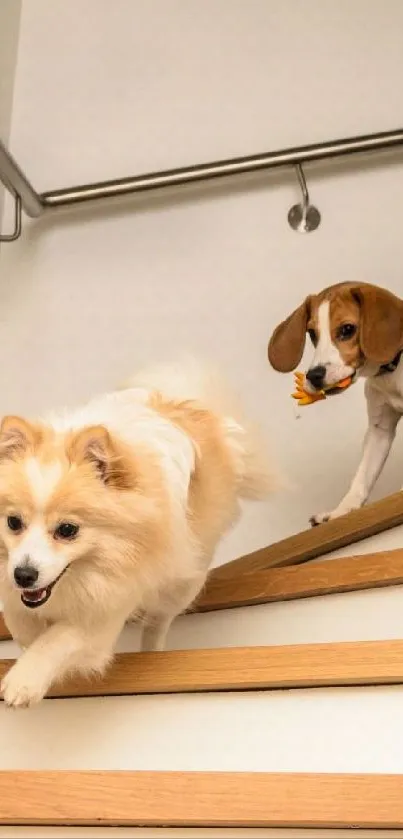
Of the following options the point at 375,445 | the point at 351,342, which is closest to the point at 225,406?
the point at 351,342

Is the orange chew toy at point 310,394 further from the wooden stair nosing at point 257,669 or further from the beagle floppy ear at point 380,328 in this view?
the wooden stair nosing at point 257,669

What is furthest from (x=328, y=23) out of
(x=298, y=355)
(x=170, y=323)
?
(x=298, y=355)

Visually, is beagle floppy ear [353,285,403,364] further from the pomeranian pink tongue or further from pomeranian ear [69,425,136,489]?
the pomeranian pink tongue

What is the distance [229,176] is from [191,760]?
1.86 m

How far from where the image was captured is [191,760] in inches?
49.0

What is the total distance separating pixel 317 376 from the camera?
193 cm

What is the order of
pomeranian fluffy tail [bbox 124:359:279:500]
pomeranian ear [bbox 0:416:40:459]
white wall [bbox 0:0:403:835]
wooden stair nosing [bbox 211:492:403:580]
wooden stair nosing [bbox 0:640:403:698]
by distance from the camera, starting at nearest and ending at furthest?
→ 1. wooden stair nosing [bbox 0:640:403:698]
2. pomeranian ear [bbox 0:416:40:459]
3. wooden stair nosing [bbox 211:492:403:580]
4. pomeranian fluffy tail [bbox 124:359:279:500]
5. white wall [bbox 0:0:403:835]

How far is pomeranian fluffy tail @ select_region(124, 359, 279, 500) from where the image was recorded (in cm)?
184

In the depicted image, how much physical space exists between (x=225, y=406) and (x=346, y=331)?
0.34 meters

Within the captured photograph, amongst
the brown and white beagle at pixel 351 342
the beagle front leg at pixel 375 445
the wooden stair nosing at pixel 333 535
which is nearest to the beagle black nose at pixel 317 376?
the brown and white beagle at pixel 351 342

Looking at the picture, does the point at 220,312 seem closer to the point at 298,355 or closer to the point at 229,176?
the point at 229,176

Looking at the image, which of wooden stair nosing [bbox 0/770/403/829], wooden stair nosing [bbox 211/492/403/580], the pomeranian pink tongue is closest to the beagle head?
wooden stair nosing [bbox 211/492/403/580]

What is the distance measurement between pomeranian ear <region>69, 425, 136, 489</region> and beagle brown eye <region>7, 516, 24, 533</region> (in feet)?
0.44

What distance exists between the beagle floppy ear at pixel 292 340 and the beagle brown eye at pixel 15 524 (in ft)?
3.01
